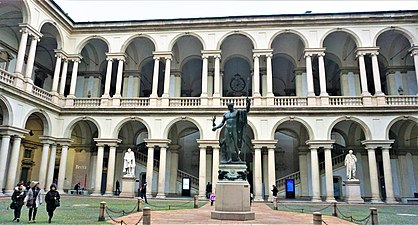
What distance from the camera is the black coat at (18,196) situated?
995 cm

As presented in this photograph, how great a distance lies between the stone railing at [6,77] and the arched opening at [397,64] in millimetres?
25794

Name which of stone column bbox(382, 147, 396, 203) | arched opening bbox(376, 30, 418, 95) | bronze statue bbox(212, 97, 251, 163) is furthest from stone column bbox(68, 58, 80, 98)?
arched opening bbox(376, 30, 418, 95)

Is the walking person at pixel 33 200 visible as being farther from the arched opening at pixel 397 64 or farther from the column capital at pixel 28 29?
the arched opening at pixel 397 64

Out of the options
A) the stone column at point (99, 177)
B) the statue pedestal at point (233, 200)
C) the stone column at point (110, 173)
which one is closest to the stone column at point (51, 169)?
the stone column at point (99, 177)

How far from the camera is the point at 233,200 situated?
33.4 feet

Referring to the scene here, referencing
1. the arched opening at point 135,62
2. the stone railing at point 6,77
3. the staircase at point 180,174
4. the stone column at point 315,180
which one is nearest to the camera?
the stone railing at point 6,77

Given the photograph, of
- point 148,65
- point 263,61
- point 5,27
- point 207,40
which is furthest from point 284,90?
point 5,27

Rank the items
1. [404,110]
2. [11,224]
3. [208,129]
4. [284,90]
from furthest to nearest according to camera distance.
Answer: [284,90] < [208,129] < [404,110] < [11,224]

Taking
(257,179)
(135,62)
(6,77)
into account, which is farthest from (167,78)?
(6,77)

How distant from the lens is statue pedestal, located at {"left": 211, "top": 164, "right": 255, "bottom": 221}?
388 inches

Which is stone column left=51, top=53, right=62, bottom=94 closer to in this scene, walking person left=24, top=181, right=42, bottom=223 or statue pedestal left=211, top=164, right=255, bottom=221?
walking person left=24, top=181, right=42, bottom=223

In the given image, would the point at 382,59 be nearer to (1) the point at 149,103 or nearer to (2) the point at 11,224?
(1) the point at 149,103

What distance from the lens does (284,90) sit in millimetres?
29531

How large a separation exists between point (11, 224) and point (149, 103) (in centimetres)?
1472
